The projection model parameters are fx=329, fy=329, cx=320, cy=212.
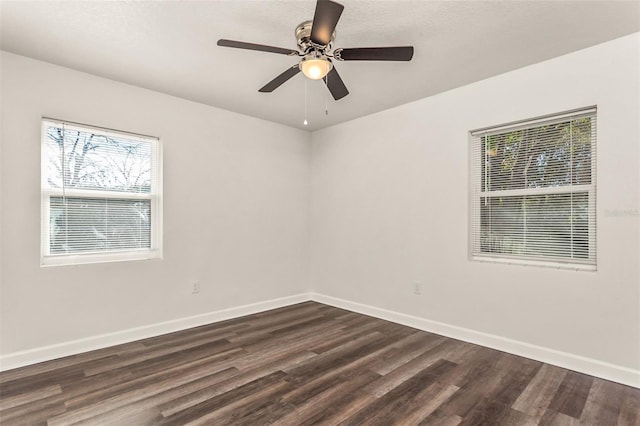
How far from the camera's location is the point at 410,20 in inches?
86.4

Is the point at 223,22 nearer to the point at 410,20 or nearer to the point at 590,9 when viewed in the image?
the point at 410,20

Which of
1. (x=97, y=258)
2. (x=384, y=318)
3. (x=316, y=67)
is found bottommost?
(x=384, y=318)

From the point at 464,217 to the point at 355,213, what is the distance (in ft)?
4.71

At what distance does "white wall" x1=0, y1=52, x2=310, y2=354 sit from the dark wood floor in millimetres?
392

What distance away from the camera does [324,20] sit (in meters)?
1.73

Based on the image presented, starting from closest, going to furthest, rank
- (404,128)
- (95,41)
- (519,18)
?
1. (519,18)
2. (95,41)
3. (404,128)

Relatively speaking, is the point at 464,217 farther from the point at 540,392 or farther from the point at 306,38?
the point at 306,38

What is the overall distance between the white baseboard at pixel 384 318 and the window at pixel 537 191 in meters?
0.75

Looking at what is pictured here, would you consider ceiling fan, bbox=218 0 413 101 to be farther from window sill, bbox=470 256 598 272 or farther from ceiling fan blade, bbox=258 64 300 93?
window sill, bbox=470 256 598 272

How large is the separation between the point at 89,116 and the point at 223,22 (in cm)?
175

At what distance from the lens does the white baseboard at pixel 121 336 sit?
268cm

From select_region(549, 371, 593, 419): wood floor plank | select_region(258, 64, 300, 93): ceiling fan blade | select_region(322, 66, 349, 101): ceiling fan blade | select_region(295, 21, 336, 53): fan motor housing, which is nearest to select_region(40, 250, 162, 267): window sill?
select_region(258, 64, 300, 93): ceiling fan blade

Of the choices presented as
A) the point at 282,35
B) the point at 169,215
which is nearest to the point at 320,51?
the point at 282,35

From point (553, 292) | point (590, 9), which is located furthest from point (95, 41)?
point (553, 292)
